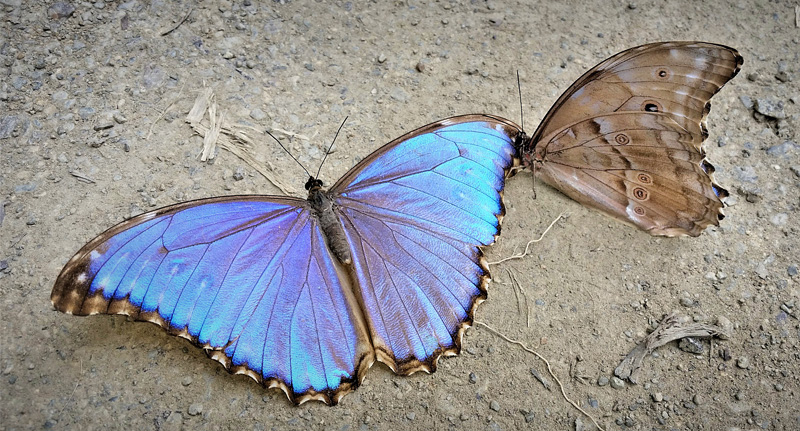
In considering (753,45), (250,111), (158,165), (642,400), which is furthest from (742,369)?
(158,165)

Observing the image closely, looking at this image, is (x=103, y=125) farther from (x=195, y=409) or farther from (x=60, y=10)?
(x=195, y=409)

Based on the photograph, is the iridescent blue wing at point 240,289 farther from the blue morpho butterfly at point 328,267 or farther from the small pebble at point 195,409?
the small pebble at point 195,409

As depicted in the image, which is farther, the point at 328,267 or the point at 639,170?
the point at 639,170

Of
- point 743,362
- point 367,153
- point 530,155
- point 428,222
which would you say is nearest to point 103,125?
point 367,153

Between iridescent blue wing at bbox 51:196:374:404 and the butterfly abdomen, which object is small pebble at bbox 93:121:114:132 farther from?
the butterfly abdomen

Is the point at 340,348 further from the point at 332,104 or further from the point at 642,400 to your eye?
the point at 332,104

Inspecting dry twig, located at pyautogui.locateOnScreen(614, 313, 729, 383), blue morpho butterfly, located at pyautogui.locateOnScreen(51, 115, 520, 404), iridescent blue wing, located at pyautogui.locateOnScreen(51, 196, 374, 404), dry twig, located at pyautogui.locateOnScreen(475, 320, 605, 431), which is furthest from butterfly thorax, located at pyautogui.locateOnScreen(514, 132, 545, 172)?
iridescent blue wing, located at pyautogui.locateOnScreen(51, 196, 374, 404)
